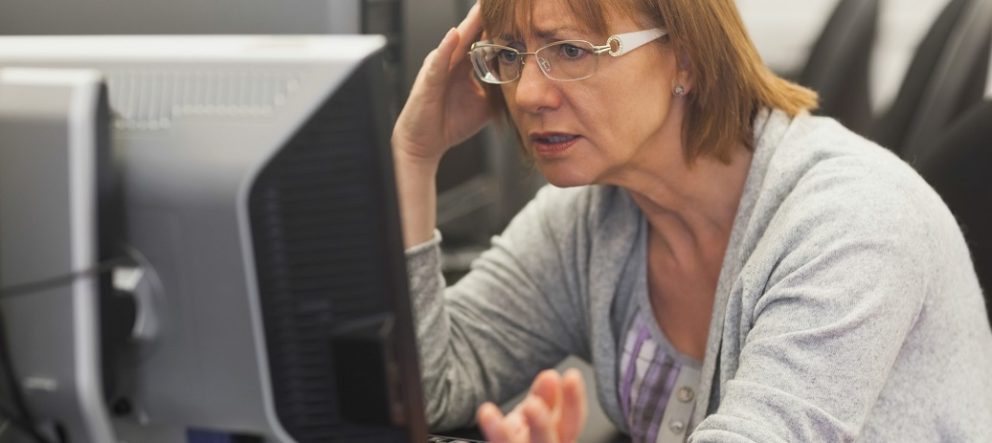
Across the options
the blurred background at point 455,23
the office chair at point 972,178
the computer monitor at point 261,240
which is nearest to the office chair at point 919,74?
the blurred background at point 455,23

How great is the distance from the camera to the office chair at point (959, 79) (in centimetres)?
150

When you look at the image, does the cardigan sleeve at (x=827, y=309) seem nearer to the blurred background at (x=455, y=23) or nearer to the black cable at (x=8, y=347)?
the blurred background at (x=455, y=23)

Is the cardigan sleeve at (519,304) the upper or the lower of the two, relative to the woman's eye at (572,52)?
lower

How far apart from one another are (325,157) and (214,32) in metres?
0.60

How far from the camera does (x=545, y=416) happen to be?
75 centimetres

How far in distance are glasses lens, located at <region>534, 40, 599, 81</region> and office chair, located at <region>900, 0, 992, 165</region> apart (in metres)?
0.56

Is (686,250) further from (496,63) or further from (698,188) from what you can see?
(496,63)

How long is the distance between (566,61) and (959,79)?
66cm

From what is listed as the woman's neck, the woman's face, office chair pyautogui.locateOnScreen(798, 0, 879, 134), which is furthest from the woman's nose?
office chair pyautogui.locateOnScreen(798, 0, 879, 134)

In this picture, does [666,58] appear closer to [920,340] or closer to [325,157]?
[920,340]

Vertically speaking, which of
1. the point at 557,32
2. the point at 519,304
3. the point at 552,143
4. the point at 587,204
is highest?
the point at 557,32

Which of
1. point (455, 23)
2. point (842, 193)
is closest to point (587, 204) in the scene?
point (842, 193)

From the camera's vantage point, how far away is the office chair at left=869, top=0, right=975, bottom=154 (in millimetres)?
1667

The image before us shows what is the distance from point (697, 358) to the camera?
1.22 m
